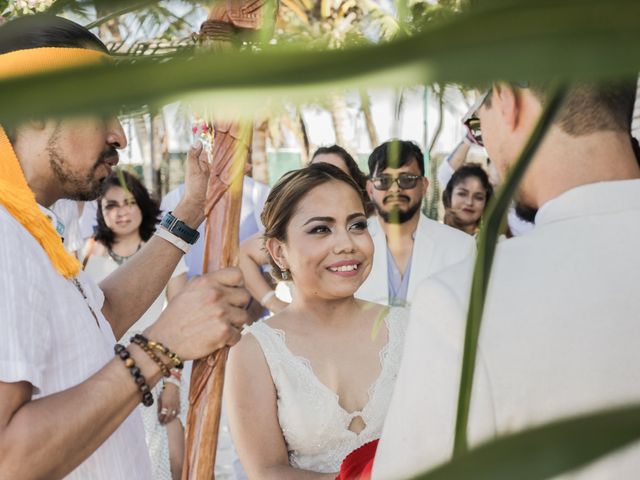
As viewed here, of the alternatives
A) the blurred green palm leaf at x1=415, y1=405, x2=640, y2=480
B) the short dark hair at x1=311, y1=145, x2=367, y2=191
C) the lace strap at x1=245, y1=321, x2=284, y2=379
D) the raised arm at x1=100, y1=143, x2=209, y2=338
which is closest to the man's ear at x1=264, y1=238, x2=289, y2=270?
the lace strap at x1=245, y1=321, x2=284, y2=379

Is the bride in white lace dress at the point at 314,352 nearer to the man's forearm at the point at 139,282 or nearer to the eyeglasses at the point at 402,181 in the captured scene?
the eyeglasses at the point at 402,181

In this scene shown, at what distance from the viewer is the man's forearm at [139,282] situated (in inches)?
74.2

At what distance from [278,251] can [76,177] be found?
1.26 meters

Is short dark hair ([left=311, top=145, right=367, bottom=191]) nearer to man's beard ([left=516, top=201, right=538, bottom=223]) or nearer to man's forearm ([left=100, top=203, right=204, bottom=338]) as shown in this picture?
man's forearm ([left=100, top=203, right=204, bottom=338])

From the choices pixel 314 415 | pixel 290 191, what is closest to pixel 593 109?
pixel 314 415

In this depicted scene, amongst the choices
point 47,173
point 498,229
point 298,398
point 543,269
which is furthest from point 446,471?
point 298,398

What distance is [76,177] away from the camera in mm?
1469

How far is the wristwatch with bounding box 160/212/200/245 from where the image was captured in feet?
6.03

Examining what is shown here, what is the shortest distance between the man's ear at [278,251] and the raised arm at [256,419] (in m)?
0.34

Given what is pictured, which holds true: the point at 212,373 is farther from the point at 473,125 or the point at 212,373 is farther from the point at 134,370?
the point at 473,125

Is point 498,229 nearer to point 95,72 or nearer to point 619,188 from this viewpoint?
point 95,72

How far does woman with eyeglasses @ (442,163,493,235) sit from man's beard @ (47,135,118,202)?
353 centimetres

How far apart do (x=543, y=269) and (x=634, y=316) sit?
0.11 m

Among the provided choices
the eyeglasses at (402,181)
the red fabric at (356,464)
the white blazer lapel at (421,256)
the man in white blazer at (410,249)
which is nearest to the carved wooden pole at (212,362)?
the red fabric at (356,464)
